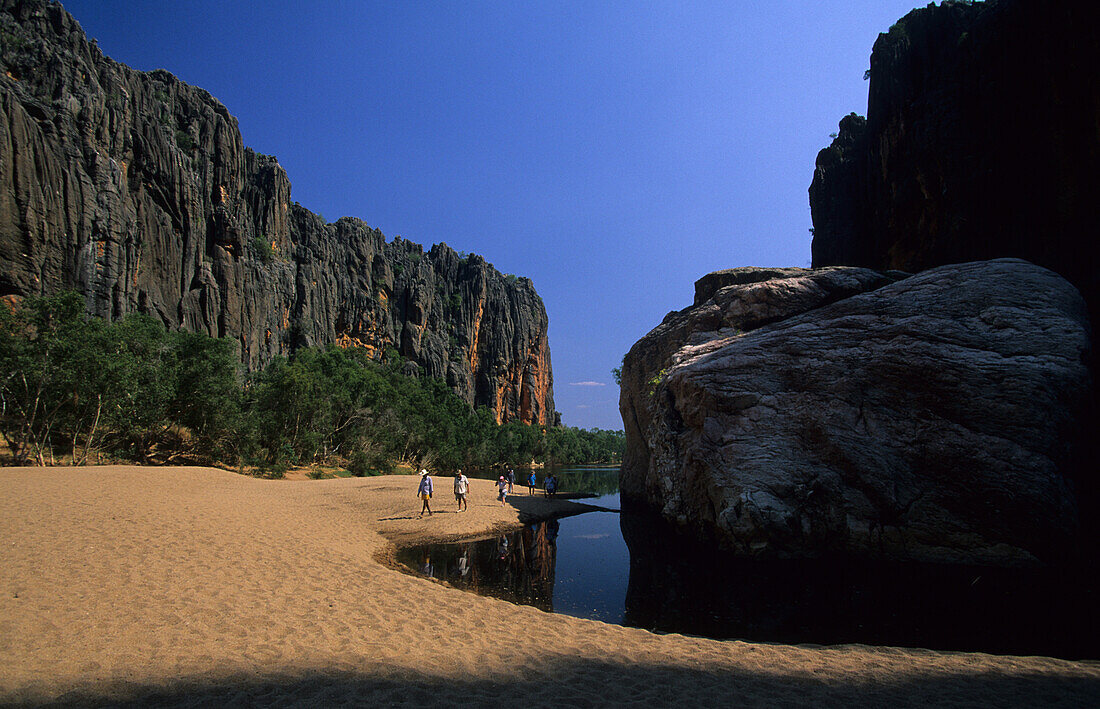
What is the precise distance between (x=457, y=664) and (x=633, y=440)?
83.4 ft

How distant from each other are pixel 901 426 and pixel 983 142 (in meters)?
20.1

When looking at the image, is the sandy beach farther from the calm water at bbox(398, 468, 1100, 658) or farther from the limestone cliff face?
the limestone cliff face

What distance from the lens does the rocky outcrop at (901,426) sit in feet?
39.7

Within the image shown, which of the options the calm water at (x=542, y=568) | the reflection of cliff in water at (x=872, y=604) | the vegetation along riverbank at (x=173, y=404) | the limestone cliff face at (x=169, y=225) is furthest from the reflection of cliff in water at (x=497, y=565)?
the limestone cliff face at (x=169, y=225)

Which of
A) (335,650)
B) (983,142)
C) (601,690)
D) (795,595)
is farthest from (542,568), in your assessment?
(983,142)

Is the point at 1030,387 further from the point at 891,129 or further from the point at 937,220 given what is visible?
the point at 891,129

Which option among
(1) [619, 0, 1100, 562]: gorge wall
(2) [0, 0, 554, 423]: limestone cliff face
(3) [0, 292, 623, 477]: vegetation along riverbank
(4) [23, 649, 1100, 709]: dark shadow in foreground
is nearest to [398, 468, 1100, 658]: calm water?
(1) [619, 0, 1100, 562]: gorge wall

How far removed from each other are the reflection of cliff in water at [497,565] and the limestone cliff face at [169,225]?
35.7 meters

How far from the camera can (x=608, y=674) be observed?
237 inches

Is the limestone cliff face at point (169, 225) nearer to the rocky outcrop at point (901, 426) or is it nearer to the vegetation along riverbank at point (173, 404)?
the vegetation along riverbank at point (173, 404)

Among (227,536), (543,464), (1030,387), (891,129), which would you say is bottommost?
(543,464)

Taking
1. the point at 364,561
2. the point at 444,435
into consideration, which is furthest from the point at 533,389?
the point at 364,561

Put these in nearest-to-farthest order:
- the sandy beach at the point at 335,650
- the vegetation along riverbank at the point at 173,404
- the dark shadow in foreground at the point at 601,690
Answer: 1. the dark shadow in foreground at the point at 601,690
2. the sandy beach at the point at 335,650
3. the vegetation along riverbank at the point at 173,404

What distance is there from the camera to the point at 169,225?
4694cm
